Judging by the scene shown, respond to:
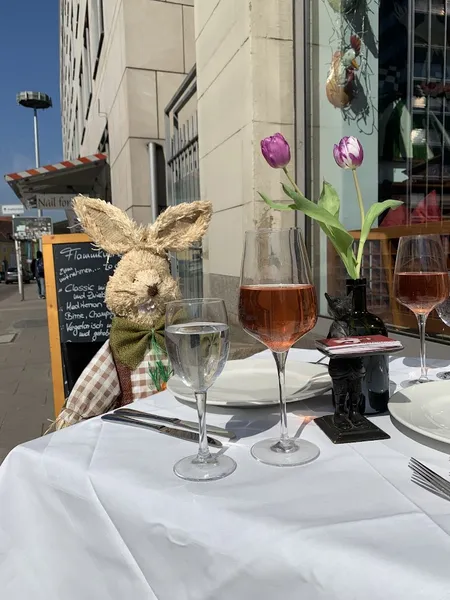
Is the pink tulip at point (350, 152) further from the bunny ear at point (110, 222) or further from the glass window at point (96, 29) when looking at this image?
the glass window at point (96, 29)

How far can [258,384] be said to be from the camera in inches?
46.6

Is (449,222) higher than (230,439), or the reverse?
(449,222)

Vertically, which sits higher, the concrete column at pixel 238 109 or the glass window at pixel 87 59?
the glass window at pixel 87 59

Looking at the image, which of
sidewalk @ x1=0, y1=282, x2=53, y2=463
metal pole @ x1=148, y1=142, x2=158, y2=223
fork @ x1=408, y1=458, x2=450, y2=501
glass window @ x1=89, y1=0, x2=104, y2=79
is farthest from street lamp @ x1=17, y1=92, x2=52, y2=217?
fork @ x1=408, y1=458, x2=450, y2=501

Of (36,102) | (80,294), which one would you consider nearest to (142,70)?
(80,294)

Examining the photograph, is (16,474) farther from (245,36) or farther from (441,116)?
(245,36)

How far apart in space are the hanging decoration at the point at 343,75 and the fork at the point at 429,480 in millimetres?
3360

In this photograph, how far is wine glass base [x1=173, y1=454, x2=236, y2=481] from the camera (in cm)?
73

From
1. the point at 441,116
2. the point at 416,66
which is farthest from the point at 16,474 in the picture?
the point at 416,66

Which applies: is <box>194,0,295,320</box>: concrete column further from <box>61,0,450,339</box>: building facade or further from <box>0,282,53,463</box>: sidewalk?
<box>0,282,53,463</box>: sidewalk

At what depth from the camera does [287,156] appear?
127 centimetres

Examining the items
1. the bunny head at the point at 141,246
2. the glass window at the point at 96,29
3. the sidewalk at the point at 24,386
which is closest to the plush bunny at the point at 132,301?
the bunny head at the point at 141,246

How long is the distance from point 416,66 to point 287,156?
7.49ft

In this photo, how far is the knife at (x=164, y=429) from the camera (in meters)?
0.87
